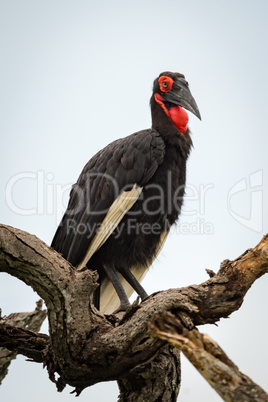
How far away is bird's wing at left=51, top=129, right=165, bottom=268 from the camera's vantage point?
4426 millimetres

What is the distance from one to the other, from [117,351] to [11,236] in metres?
0.99

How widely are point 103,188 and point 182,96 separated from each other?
137 centimetres

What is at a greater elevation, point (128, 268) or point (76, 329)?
point (128, 268)

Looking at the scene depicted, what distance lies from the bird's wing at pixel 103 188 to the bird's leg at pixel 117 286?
343mm

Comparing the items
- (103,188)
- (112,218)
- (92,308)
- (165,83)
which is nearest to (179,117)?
(165,83)

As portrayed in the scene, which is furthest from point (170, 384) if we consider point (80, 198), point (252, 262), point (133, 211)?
point (80, 198)

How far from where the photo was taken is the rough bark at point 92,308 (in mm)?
3275

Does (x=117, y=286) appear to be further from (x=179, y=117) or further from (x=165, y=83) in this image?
(x=165, y=83)

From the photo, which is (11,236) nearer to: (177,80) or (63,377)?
(63,377)

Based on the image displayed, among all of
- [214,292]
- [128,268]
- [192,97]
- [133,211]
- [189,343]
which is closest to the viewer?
[189,343]

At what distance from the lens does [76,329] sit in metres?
3.36

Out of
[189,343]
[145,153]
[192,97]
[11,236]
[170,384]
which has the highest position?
[192,97]

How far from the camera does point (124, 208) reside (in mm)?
4477

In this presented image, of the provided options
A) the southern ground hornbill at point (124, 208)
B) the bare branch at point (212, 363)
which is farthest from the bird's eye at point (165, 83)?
the bare branch at point (212, 363)
